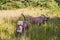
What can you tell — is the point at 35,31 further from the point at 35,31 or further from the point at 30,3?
the point at 30,3

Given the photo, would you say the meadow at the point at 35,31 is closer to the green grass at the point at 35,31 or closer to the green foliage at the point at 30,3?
the green grass at the point at 35,31

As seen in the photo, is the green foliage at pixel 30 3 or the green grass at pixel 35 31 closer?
the green grass at pixel 35 31

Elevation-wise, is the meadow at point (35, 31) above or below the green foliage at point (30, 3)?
below

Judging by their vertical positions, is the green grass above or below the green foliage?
below

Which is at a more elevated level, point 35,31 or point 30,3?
point 30,3

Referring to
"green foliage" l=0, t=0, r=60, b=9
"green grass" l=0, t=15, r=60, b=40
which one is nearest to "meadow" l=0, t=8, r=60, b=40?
"green grass" l=0, t=15, r=60, b=40

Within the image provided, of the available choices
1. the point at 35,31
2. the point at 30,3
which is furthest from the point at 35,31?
the point at 30,3

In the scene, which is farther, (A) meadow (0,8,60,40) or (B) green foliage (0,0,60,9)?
(B) green foliage (0,0,60,9)

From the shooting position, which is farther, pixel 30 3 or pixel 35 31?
pixel 30 3

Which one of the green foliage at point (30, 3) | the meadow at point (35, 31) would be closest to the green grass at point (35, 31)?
the meadow at point (35, 31)

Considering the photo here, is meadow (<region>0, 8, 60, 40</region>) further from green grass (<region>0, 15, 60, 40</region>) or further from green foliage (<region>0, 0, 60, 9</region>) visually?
green foliage (<region>0, 0, 60, 9</region>)

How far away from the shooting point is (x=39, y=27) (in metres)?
6.28

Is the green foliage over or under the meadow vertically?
over

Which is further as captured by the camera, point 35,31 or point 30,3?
point 30,3
